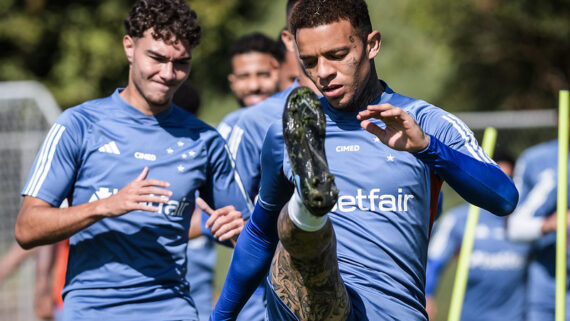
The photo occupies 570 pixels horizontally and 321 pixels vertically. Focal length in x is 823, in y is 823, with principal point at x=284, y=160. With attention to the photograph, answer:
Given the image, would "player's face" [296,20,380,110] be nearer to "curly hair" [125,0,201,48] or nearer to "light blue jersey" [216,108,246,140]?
"curly hair" [125,0,201,48]

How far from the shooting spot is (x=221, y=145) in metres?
4.07

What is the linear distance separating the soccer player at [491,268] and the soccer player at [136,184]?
3.69 metres

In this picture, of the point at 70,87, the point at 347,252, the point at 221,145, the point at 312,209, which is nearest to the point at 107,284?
the point at 221,145

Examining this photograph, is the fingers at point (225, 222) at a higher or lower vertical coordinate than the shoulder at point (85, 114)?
lower

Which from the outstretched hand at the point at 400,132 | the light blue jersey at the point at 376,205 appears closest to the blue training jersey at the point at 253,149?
the light blue jersey at the point at 376,205

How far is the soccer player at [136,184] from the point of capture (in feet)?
11.9

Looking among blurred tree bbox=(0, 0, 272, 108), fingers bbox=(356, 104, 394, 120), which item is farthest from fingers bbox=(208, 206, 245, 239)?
blurred tree bbox=(0, 0, 272, 108)

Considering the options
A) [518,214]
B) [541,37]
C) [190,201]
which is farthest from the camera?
[541,37]

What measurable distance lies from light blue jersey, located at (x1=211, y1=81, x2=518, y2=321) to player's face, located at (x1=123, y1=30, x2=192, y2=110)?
923mm

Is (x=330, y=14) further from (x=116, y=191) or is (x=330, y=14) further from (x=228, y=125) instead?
(x=228, y=125)

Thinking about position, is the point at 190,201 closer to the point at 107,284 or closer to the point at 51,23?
the point at 107,284

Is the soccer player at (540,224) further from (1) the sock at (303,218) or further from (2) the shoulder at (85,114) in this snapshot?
(1) the sock at (303,218)

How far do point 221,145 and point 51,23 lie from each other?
11.7 meters

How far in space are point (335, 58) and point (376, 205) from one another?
57 cm
